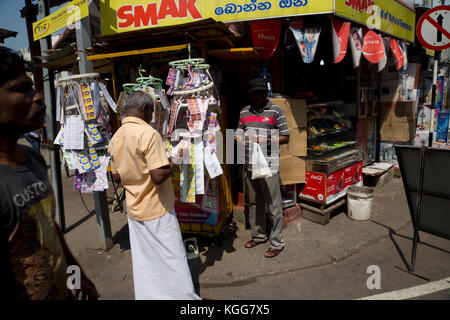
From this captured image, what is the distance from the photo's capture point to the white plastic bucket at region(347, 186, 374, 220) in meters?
5.04

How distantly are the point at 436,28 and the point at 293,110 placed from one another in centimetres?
253

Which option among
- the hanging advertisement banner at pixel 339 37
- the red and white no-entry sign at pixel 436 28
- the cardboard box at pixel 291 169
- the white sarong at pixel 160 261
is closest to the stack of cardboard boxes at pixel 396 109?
A: the red and white no-entry sign at pixel 436 28

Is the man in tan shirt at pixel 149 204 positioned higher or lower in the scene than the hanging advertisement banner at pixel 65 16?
lower

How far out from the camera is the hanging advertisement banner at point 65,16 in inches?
142

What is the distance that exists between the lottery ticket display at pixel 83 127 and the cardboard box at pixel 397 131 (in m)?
6.77

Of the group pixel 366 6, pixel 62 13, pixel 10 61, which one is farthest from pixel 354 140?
pixel 10 61

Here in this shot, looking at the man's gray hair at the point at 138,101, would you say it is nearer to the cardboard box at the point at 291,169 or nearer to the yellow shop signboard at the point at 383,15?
the cardboard box at the point at 291,169

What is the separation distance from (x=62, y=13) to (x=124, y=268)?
3.32 metres

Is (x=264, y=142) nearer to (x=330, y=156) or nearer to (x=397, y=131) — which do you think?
(x=330, y=156)

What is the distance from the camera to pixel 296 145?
4.74 meters

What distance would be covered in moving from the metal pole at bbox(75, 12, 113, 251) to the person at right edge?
81.0 inches

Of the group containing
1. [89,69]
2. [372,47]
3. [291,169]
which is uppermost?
[372,47]

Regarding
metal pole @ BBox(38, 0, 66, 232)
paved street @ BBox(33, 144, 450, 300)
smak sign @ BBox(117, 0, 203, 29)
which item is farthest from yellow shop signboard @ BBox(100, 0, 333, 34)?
paved street @ BBox(33, 144, 450, 300)

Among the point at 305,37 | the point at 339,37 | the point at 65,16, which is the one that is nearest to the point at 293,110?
the point at 305,37
